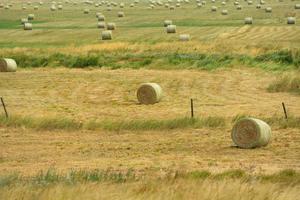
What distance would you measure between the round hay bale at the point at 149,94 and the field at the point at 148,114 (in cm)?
41

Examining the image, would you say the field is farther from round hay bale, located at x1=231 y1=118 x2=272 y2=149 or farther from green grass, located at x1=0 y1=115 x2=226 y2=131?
round hay bale, located at x1=231 y1=118 x2=272 y2=149

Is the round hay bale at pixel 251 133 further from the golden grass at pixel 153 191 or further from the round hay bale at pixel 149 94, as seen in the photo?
the round hay bale at pixel 149 94

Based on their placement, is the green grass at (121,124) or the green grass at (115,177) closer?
the green grass at (115,177)

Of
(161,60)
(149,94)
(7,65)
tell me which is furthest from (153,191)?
(161,60)

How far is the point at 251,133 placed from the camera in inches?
866

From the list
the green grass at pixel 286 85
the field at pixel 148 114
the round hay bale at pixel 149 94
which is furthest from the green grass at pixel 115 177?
the green grass at pixel 286 85

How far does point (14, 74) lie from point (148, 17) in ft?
138

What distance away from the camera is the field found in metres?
14.4

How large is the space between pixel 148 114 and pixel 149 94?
2.52 meters

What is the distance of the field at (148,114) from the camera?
47.3 ft

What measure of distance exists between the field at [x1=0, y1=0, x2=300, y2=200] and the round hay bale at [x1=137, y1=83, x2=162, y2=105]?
41 centimetres

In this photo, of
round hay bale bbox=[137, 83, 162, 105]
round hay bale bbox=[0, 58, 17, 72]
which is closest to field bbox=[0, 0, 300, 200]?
round hay bale bbox=[137, 83, 162, 105]

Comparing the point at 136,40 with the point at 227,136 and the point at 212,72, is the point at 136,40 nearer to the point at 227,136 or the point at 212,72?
the point at 212,72

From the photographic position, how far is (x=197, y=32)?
5953 centimetres
